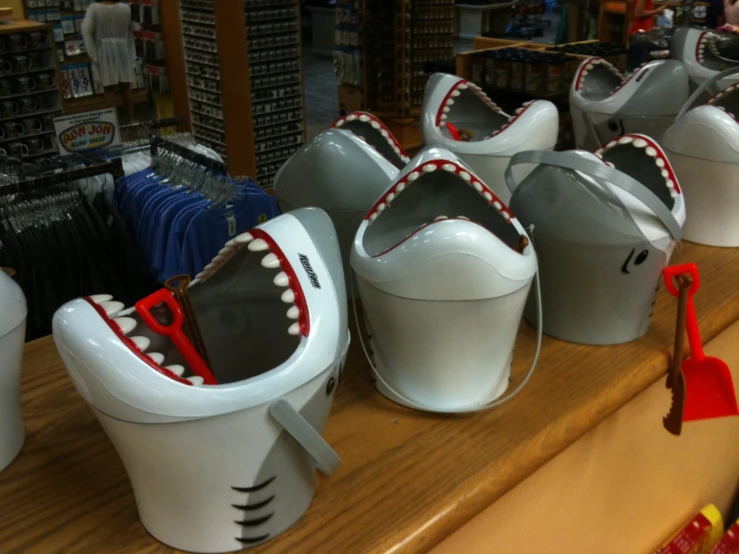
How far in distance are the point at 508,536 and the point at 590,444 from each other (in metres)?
0.18

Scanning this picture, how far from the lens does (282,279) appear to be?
0.63m

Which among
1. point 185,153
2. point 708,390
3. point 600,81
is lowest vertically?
point 708,390

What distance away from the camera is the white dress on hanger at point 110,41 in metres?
4.85

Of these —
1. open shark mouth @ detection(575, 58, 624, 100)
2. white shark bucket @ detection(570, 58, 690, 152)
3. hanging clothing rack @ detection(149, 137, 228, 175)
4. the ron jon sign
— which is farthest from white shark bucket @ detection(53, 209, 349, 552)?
the ron jon sign

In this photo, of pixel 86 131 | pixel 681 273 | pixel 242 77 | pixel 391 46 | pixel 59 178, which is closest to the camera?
pixel 681 273

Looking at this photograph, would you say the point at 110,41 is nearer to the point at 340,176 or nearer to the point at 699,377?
the point at 340,176

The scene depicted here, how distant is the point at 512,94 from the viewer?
239 cm

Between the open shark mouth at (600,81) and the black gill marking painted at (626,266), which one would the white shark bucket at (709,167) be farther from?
the black gill marking painted at (626,266)

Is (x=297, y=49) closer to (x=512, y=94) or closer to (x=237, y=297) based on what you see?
(x=512, y=94)

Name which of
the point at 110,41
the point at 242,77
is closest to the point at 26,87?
the point at 242,77

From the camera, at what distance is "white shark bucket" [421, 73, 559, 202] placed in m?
1.06

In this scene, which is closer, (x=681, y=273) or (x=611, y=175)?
(x=611, y=175)

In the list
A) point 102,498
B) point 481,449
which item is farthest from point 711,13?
point 102,498

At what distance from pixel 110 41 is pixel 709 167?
16.0ft
